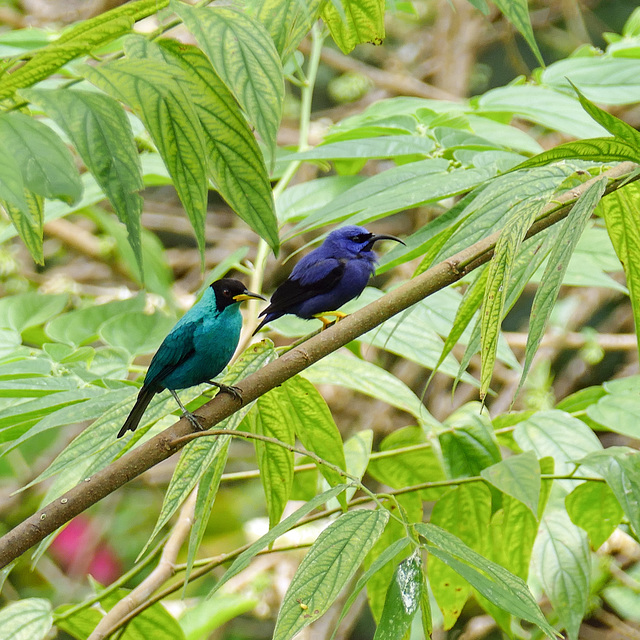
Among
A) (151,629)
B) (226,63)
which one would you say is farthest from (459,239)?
(151,629)

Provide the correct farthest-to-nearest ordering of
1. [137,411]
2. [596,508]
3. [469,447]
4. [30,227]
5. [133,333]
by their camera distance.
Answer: [133,333], [469,447], [596,508], [137,411], [30,227]

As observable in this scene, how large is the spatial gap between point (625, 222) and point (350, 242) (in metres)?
1.67

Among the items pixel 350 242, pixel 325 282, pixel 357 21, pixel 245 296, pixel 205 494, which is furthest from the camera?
pixel 350 242

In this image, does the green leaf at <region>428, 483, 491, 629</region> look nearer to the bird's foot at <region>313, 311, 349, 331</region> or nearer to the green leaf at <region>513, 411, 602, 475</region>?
the green leaf at <region>513, 411, 602, 475</region>

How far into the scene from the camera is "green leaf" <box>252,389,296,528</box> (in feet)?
4.19

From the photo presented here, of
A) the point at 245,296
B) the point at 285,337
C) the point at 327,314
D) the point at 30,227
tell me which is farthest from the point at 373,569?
the point at 285,337

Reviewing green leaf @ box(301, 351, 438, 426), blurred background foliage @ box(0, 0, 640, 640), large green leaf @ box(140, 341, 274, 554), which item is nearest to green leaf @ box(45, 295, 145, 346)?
blurred background foliage @ box(0, 0, 640, 640)

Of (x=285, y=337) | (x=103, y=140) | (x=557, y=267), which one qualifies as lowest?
(x=285, y=337)

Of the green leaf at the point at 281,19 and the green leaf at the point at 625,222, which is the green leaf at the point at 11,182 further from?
the green leaf at the point at 625,222

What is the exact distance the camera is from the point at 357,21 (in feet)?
4.20

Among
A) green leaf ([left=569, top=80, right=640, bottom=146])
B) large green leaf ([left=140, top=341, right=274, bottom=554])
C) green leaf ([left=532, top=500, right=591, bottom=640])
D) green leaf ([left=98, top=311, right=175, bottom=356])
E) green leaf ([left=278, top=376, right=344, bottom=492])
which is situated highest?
green leaf ([left=569, top=80, right=640, bottom=146])

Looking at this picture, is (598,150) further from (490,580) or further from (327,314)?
(327,314)

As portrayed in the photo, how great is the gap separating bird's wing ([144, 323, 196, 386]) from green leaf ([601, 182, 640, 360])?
981 millimetres

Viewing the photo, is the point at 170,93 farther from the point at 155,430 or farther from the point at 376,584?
the point at 376,584
